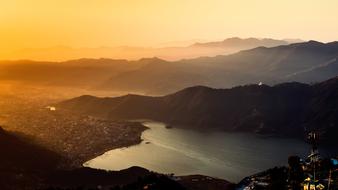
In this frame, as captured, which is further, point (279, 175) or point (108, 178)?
point (108, 178)

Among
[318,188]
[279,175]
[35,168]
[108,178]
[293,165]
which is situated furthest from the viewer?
[35,168]

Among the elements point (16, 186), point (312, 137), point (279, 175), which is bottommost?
point (16, 186)

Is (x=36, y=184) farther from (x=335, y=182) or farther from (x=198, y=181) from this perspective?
(x=335, y=182)

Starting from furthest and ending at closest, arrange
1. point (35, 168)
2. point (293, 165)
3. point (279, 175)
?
point (35, 168), point (279, 175), point (293, 165)

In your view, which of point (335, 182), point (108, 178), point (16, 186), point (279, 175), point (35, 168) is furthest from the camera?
point (35, 168)

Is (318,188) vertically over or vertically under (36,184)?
over

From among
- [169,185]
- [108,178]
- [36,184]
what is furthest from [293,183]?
[36,184]

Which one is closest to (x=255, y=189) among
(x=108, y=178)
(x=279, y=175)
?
(x=279, y=175)

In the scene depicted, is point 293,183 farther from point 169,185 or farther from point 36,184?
point 36,184

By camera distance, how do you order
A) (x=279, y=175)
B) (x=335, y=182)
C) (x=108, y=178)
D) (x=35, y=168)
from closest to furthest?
1. (x=335, y=182)
2. (x=279, y=175)
3. (x=108, y=178)
4. (x=35, y=168)
